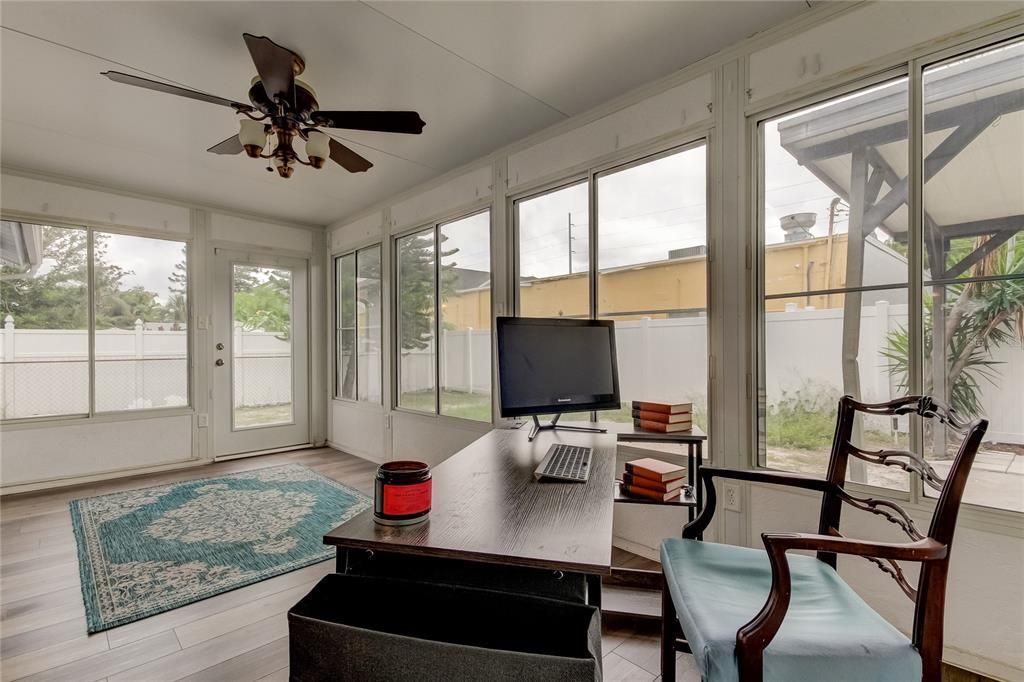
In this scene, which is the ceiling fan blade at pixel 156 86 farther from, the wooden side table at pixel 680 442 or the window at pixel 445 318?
the wooden side table at pixel 680 442

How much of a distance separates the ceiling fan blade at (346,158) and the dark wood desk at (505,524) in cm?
198

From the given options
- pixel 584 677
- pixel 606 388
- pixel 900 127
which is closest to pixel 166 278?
pixel 606 388

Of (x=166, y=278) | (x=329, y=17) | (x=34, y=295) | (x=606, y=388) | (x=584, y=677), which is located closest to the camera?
(x=584, y=677)

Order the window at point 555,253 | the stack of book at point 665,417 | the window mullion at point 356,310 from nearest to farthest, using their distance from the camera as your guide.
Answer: the stack of book at point 665,417, the window at point 555,253, the window mullion at point 356,310

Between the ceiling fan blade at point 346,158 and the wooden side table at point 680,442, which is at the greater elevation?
the ceiling fan blade at point 346,158

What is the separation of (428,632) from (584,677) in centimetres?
34

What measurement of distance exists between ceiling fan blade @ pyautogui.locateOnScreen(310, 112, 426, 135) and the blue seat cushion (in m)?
2.17

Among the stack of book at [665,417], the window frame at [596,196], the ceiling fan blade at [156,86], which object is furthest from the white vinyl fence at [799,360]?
the ceiling fan blade at [156,86]

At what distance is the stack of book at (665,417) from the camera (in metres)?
2.15

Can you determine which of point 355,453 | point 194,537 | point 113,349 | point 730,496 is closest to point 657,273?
point 730,496

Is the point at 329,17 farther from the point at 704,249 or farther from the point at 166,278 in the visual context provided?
the point at 166,278

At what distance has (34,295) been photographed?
3.92 metres

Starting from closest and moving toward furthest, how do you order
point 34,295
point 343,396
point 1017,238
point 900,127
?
point 1017,238, point 900,127, point 34,295, point 343,396

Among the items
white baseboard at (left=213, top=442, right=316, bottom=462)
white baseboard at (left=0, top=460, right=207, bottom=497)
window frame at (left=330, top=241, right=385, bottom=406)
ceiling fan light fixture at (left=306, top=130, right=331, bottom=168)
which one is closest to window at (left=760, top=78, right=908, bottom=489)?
ceiling fan light fixture at (left=306, top=130, right=331, bottom=168)
